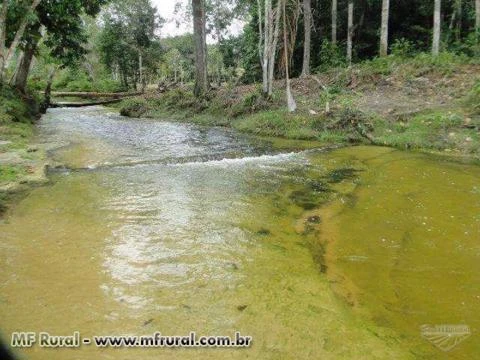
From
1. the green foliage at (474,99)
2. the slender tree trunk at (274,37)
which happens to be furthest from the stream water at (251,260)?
the slender tree trunk at (274,37)

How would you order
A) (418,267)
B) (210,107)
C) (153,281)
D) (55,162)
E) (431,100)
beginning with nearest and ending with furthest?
(153,281) → (418,267) → (55,162) → (431,100) → (210,107)

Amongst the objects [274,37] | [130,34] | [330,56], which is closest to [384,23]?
[330,56]

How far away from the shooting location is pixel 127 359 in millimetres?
2271

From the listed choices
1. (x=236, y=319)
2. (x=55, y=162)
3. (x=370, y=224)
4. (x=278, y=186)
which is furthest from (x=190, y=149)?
(x=236, y=319)

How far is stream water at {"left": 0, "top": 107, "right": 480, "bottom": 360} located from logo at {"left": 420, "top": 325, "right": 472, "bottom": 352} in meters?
0.04

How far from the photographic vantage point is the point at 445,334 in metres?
2.60

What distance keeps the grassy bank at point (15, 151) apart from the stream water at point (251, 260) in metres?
0.32

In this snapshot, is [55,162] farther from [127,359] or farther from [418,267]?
[418,267]

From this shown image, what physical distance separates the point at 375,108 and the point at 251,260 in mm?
9437

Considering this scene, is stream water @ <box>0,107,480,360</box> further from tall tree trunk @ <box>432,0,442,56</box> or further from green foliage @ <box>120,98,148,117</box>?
green foliage @ <box>120,98,148,117</box>

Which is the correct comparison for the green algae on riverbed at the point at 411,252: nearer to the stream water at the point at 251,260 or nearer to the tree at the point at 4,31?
the stream water at the point at 251,260

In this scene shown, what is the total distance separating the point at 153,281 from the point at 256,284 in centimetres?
83

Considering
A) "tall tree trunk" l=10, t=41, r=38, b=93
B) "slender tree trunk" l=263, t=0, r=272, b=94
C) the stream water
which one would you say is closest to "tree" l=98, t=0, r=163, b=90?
"tall tree trunk" l=10, t=41, r=38, b=93

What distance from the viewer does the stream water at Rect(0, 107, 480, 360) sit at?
8.41 feet
